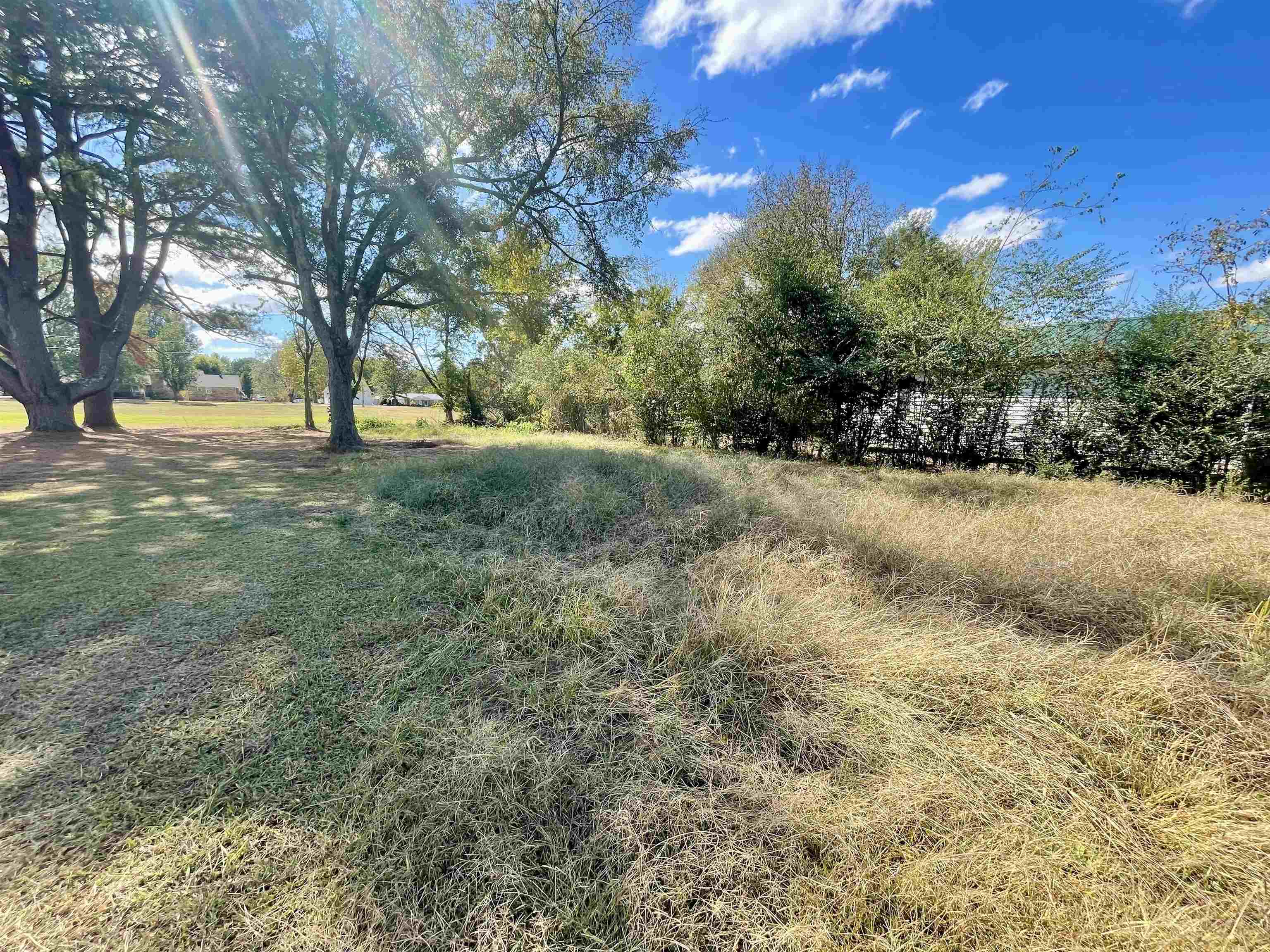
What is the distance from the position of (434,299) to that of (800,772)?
10564mm

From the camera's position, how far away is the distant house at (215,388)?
5406 cm

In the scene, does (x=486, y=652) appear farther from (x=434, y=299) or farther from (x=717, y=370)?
(x=434, y=299)

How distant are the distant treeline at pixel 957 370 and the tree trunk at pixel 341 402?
15.3ft

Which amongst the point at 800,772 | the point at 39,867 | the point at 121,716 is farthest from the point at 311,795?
the point at 800,772

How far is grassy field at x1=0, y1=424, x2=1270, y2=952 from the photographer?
1.07 meters

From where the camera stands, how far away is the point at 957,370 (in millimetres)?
6887

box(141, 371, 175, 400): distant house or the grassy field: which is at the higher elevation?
box(141, 371, 175, 400): distant house

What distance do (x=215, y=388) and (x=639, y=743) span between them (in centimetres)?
8370

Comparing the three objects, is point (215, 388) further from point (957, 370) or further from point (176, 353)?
point (957, 370)

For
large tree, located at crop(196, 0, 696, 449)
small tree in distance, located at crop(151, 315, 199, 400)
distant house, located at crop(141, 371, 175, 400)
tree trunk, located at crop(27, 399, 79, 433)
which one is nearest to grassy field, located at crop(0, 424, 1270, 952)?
large tree, located at crop(196, 0, 696, 449)

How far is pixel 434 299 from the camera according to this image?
30.9 ft

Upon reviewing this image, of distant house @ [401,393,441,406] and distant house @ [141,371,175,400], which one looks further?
distant house @ [401,393,441,406]

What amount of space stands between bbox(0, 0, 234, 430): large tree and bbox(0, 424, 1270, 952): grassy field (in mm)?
7710

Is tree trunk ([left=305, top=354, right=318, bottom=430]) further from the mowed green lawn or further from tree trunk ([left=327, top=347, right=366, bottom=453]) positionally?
tree trunk ([left=327, top=347, right=366, bottom=453])
